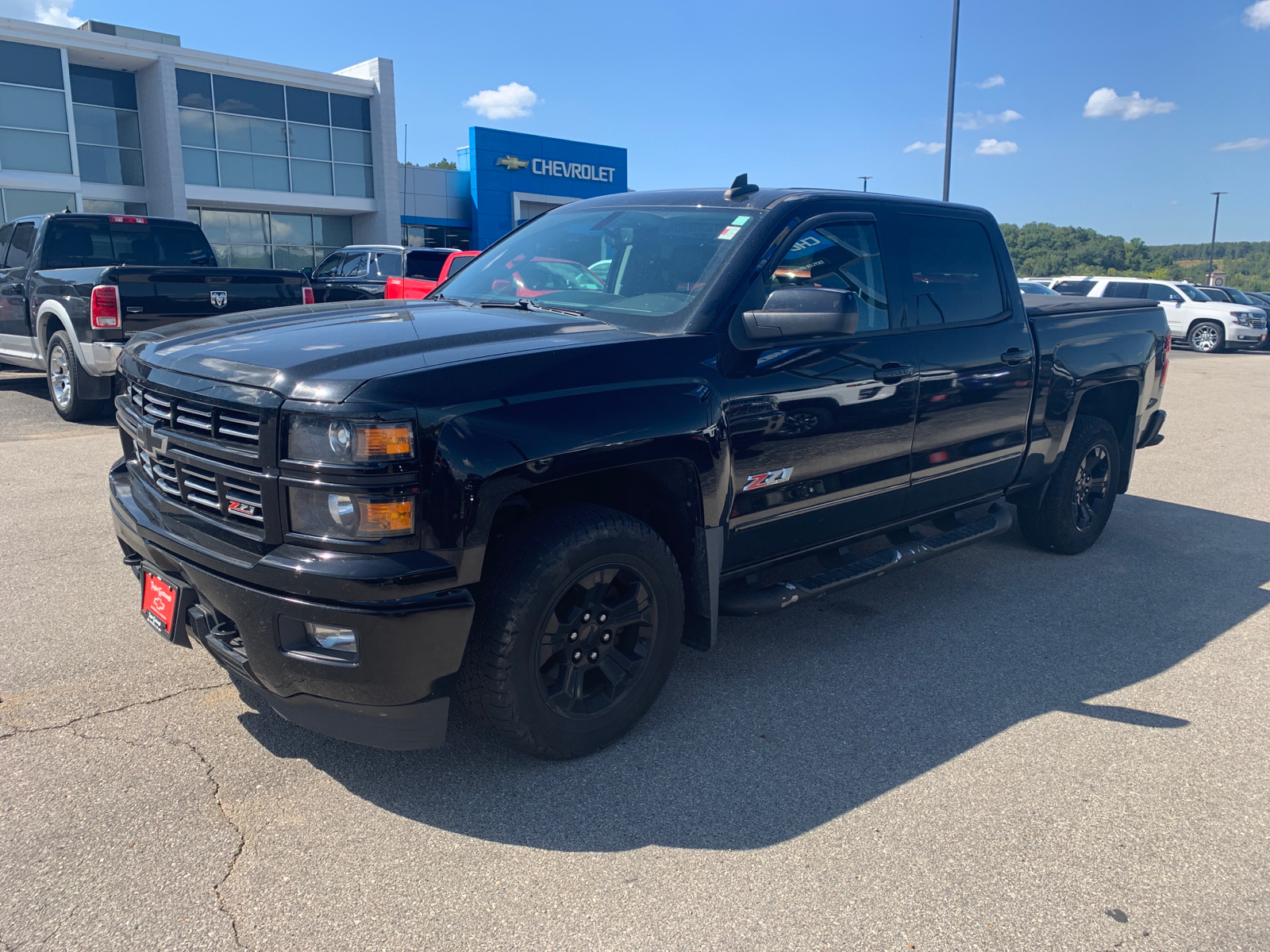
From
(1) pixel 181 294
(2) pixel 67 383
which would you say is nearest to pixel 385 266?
(2) pixel 67 383

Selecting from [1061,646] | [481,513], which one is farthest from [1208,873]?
[481,513]

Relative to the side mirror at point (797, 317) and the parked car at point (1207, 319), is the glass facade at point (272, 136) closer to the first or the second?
the parked car at point (1207, 319)

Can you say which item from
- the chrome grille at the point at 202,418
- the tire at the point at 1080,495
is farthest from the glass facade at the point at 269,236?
the chrome grille at the point at 202,418

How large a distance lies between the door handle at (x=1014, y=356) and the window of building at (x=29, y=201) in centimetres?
2370

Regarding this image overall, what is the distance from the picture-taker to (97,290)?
25.8ft

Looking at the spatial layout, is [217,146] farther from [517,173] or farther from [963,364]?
[963,364]

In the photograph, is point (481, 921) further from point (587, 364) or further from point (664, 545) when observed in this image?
point (587, 364)

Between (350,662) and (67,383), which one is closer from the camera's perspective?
(350,662)

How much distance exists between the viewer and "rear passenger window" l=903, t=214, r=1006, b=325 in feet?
13.9

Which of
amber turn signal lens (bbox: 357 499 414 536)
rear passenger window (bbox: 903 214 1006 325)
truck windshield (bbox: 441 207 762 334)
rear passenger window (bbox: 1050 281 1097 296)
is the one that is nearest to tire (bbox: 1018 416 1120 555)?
rear passenger window (bbox: 903 214 1006 325)

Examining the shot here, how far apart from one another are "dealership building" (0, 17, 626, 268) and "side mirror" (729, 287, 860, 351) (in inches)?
974

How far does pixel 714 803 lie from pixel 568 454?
3.86 ft

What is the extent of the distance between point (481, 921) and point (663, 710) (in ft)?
4.20

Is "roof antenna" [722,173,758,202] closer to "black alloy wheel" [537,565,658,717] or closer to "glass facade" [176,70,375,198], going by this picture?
"black alloy wheel" [537,565,658,717]
